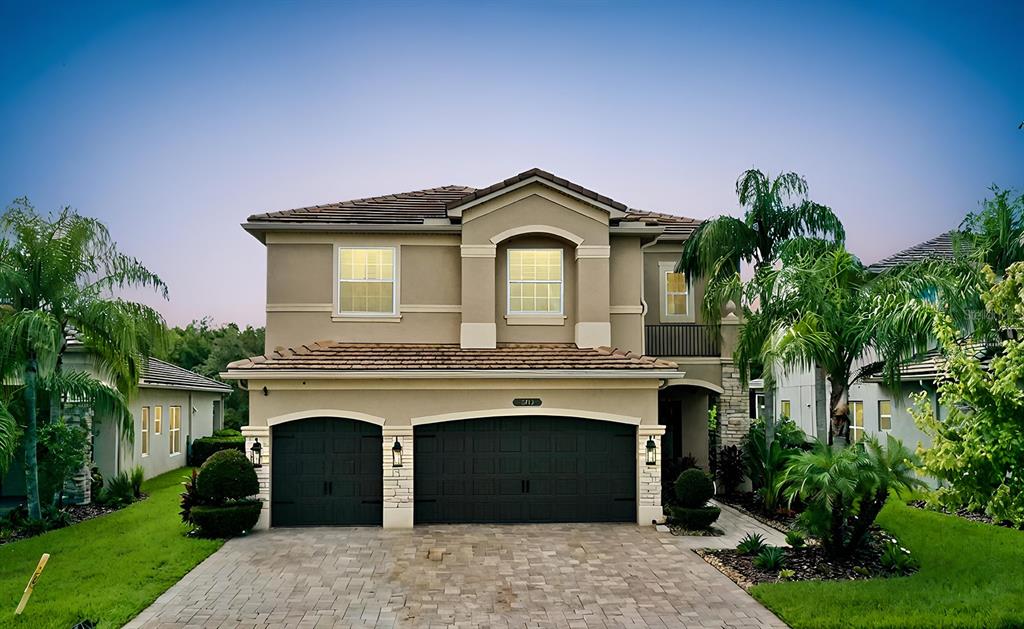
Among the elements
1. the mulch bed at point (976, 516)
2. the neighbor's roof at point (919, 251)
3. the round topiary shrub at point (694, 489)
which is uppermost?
the neighbor's roof at point (919, 251)

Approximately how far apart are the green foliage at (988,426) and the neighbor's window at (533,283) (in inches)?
398

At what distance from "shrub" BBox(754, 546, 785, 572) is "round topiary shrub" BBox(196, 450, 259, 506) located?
360 inches

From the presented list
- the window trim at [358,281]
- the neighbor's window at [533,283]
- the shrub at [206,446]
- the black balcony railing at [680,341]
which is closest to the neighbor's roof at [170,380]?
the shrub at [206,446]

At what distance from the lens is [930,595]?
368 inches

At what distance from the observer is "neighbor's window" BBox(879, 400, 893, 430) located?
20.3 metres

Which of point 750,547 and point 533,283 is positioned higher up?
point 533,283

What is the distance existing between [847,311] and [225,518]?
40.5 feet

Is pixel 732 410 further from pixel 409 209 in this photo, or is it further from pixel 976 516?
pixel 409 209

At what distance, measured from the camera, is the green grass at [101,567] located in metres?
8.80

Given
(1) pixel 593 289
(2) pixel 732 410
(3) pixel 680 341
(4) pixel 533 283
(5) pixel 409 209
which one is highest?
(5) pixel 409 209

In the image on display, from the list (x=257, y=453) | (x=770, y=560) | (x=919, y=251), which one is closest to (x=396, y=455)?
(x=257, y=453)

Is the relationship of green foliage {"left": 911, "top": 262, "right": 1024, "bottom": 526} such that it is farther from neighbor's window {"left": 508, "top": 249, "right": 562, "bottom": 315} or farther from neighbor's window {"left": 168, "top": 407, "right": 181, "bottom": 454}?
neighbor's window {"left": 168, "top": 407, "right": 181, "bottom": 454}

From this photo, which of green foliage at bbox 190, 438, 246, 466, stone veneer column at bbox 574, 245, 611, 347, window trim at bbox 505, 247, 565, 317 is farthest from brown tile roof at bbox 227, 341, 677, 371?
green foliage at bbox 190, 438, 246, 466

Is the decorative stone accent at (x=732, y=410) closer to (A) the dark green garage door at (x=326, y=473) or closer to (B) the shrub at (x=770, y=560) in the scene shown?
(B) the shrub at (x=770, y=560)
